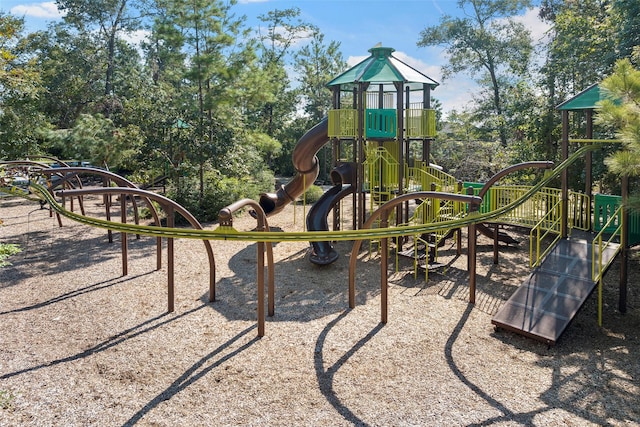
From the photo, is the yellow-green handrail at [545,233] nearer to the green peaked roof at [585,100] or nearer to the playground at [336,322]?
the playground at [336,322]

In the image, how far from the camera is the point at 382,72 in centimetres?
1201

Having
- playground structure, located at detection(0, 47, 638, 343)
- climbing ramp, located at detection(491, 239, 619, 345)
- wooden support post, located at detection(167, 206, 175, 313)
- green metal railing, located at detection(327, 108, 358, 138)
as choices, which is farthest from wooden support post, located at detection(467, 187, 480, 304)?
green metal railing, located at detection(327, 108, 358, 138)

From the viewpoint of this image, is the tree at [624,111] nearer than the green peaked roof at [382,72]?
Yes

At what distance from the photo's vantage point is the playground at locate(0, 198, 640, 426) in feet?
16.2

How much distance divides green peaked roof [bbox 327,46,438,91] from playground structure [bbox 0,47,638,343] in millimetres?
33

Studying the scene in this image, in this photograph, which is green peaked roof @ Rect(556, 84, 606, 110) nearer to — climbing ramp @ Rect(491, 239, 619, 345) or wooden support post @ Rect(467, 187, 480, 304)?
climbing ramp @ Rect(491, 239, 619, 345)

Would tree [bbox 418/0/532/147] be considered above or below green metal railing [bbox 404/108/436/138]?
above

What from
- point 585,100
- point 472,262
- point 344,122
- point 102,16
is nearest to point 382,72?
point 344,122

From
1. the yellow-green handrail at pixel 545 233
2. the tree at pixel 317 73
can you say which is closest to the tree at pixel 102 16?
the tree at pixel 317 73

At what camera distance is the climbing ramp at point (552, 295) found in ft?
21.7

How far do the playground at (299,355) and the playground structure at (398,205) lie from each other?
479 mm

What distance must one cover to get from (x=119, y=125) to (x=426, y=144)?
41.6ft

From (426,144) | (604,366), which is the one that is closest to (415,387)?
(604,366)

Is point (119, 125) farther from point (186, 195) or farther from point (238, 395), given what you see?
point (238, 395)
